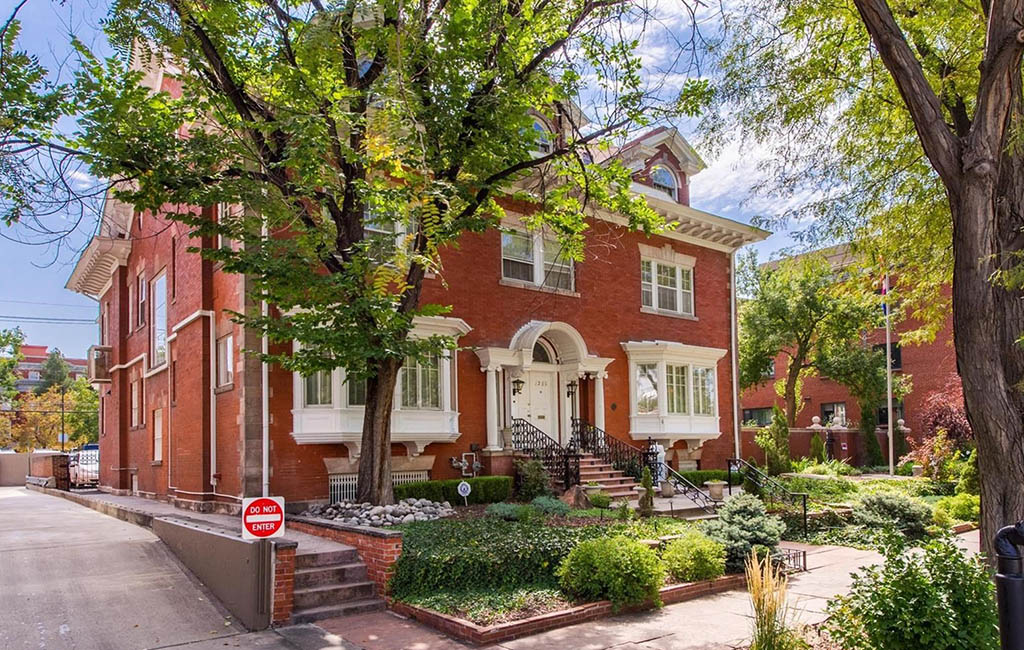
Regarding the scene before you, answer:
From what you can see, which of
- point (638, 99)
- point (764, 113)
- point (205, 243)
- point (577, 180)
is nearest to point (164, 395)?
point (205, 243)

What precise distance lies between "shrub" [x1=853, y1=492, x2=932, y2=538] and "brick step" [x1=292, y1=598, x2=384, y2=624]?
10359mm

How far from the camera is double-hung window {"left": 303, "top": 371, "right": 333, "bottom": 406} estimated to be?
15.3m

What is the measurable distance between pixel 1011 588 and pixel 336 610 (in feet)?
25.8

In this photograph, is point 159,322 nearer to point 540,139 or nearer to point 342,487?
point 342,487

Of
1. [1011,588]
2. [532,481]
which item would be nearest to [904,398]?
[532,481]

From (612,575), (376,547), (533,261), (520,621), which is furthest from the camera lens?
(533,261)

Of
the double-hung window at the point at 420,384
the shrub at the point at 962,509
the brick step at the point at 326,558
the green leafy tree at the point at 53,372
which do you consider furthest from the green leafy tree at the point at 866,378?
the green leafy tree at the point at 53,372

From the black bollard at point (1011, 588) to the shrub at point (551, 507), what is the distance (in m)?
10.9

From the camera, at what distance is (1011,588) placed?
307 cm

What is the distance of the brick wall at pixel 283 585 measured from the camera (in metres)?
8.88

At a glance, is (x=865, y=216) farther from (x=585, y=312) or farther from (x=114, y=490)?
(x=114, y=490)

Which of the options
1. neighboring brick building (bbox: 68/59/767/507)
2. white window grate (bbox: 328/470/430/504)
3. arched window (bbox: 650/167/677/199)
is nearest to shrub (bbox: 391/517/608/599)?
white window grate (bbox: 328/470/430/504)

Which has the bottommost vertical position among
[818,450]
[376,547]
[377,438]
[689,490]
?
[818,450]

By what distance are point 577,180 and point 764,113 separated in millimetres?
3799
